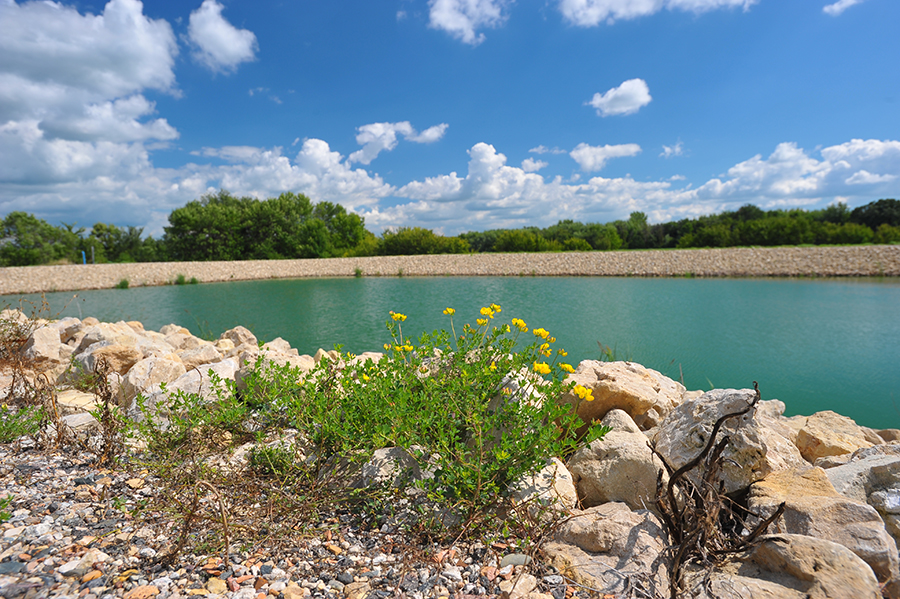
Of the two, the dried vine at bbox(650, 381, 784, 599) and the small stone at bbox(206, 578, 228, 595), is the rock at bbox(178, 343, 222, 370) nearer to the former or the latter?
the small stone at bbox(206, 578, 228, 595)

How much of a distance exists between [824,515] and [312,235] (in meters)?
43.9

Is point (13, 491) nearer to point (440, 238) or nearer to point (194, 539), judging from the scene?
point (194, 539)

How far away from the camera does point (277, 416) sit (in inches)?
126

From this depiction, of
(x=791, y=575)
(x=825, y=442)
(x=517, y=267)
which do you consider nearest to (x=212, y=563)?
(x=791, y=575)

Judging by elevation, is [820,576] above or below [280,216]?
below

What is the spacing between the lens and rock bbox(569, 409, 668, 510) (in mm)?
2420

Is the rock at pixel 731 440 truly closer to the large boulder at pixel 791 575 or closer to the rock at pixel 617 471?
the rock at pixel 617 471

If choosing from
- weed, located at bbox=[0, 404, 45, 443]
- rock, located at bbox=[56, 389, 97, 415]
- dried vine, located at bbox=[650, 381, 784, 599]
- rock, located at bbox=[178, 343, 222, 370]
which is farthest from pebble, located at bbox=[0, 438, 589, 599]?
rock, located at bbox=[178, 343, 222, 370]

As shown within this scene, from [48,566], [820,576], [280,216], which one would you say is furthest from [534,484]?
[280,216]

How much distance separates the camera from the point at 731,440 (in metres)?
2.50

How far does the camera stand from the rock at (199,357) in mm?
5122

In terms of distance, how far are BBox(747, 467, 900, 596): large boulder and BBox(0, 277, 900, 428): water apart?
4456mm

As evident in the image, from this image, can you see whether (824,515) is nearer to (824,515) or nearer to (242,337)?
(824,515)

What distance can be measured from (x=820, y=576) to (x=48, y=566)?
3101 millimetres
